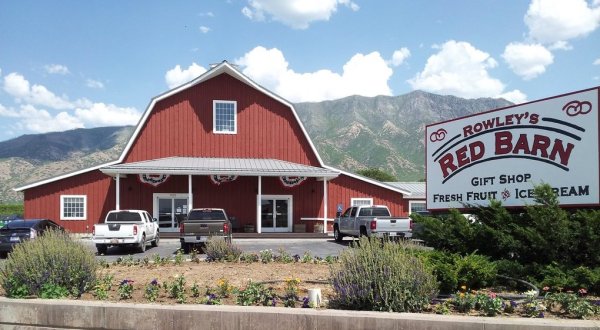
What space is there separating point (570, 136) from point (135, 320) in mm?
6874

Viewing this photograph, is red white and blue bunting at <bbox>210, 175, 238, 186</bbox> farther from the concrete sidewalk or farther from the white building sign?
the concrete sidewalk

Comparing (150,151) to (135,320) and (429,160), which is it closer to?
(429,160)

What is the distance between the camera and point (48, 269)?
7.55 meters

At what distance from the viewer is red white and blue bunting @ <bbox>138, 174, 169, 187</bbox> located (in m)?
28.0

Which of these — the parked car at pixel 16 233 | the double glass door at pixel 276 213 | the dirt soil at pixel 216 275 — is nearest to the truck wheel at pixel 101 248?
the parked car at pixel 16 233

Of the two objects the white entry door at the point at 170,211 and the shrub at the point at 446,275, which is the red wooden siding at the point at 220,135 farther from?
the shrub at the point at 446,275

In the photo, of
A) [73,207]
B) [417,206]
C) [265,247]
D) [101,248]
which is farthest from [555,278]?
[417,206]

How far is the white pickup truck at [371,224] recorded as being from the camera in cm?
2172

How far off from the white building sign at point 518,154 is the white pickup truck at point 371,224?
8.97 metres

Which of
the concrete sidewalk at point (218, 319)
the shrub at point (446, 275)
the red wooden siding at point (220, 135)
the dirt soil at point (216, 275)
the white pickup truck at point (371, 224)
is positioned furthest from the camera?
the red wooden siding at point (220, 135)

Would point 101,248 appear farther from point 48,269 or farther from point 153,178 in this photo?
point 48,269

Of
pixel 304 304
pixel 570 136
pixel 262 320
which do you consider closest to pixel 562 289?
pixel 570 136

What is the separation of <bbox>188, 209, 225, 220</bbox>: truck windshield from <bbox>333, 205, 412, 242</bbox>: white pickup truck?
19.5 feet

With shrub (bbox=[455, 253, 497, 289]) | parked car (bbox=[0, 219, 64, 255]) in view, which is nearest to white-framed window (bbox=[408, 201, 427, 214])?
parked car (bbox=[0, 219, 64, 255])
